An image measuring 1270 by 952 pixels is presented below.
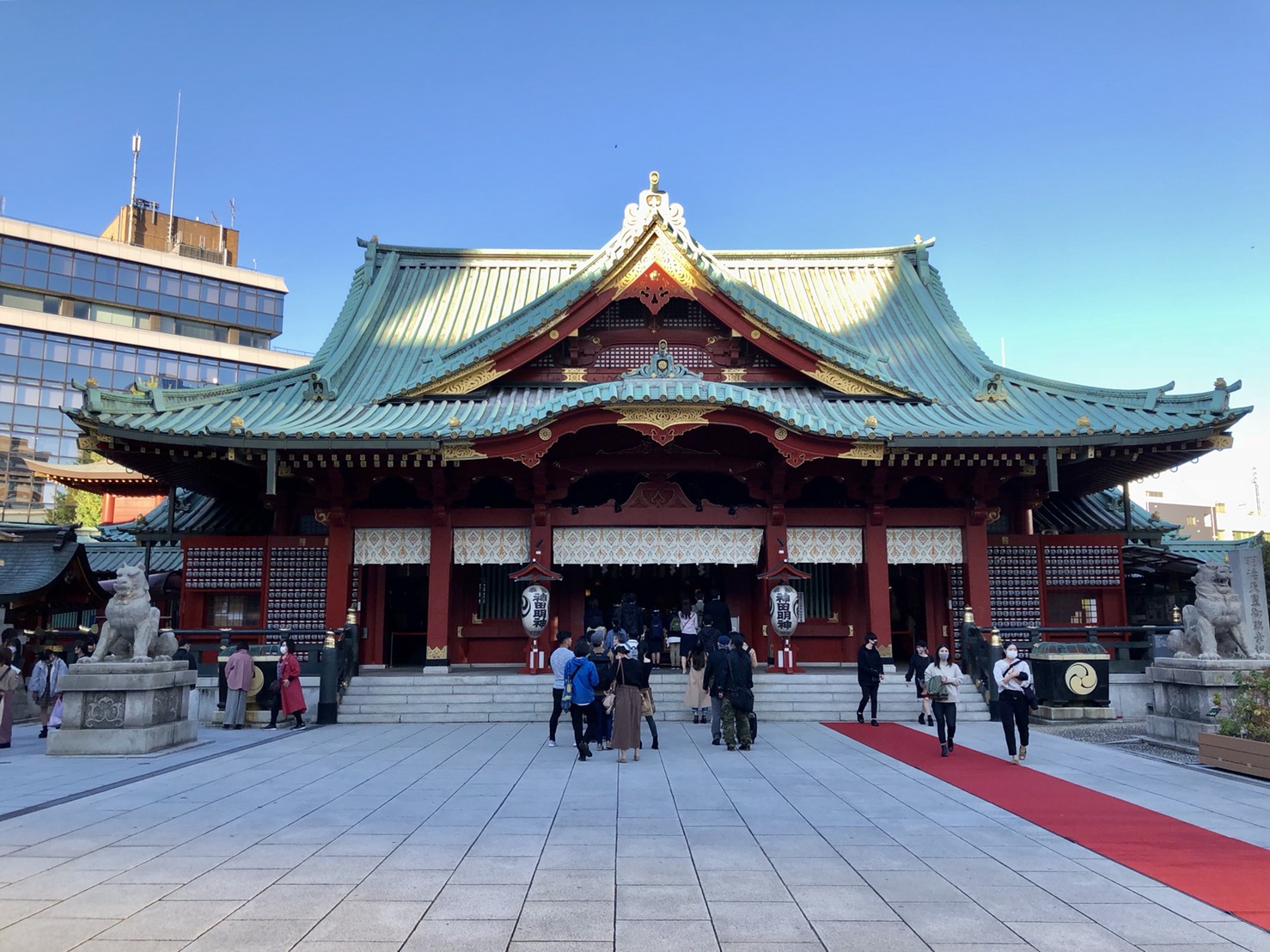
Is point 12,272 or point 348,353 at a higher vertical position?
point 12,272

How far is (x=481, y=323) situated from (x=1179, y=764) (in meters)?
19.3

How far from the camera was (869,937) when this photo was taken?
18.3 ft

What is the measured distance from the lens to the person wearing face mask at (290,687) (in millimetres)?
15828

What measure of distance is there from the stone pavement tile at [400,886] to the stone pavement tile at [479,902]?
13 centimetres

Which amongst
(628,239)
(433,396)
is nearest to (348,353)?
(433,396)

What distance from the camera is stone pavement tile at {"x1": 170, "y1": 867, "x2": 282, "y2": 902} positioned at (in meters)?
6.37

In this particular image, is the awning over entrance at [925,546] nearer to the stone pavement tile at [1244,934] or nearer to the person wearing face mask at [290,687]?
the person wearing face mask at [290,687]

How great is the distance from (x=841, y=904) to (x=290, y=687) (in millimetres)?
12585

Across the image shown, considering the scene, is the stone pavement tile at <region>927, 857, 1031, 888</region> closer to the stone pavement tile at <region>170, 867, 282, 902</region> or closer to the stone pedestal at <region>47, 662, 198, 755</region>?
the stone pavement tile at <region>170, 867, 282, 902</region>

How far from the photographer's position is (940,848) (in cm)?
777

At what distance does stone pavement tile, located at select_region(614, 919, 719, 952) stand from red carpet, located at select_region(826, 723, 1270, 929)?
3738 millimetres

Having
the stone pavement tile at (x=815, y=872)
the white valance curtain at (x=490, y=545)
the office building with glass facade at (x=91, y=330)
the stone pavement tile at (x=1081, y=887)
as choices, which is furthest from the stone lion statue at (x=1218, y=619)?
the office building with glass facade at (x=91, y=330)

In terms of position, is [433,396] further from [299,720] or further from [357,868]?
[357,868]

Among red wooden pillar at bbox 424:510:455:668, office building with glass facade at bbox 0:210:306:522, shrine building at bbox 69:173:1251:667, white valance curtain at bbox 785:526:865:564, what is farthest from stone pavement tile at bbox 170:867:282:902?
office building with glass facade at bbox 0:210:306:522
